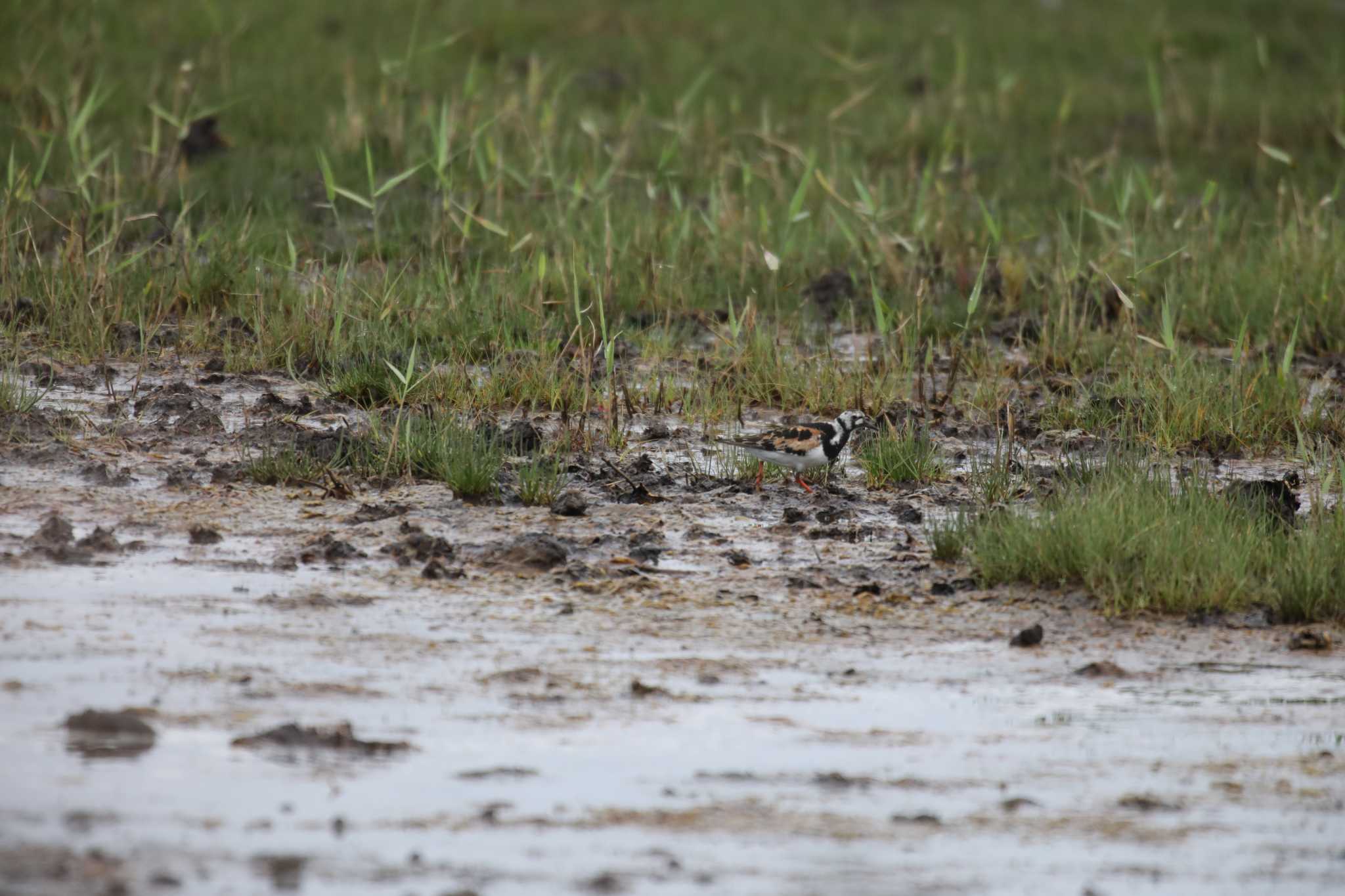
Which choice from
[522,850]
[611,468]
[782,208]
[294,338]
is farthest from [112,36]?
[522,850]

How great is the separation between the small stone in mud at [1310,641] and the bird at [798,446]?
2069 millimetres

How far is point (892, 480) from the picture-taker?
684cm

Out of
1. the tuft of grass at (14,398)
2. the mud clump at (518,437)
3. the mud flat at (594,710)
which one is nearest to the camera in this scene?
the mud flat at (594,710)

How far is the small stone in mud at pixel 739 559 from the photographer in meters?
5.62

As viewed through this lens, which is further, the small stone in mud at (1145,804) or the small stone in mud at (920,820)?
the small stone in mud at (1145,804)

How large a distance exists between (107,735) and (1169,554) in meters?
3.38

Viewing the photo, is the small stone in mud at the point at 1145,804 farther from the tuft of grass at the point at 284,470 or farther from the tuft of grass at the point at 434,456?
the tuft of grass at the point at 284,470

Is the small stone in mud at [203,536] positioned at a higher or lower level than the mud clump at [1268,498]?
lower

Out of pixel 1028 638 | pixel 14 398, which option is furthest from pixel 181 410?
pixel 1028 638

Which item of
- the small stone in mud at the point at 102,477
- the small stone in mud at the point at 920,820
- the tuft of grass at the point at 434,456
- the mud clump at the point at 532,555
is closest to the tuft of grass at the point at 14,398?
the small stone in mud at the point at 102,477

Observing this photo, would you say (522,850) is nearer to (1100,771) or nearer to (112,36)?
(1100,771)

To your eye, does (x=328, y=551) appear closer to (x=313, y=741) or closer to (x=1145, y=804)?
(x=313, y=741)

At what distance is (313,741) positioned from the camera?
3635 millimetres

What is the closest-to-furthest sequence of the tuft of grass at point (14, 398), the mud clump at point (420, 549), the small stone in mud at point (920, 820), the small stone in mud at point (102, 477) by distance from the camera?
1. the small stone in mud at point (920, 820)
2. the mud clump at point (420, 549)
3. the small stone in mud at point (102, 477)
4. the tuft of grass at point (14, 398)
